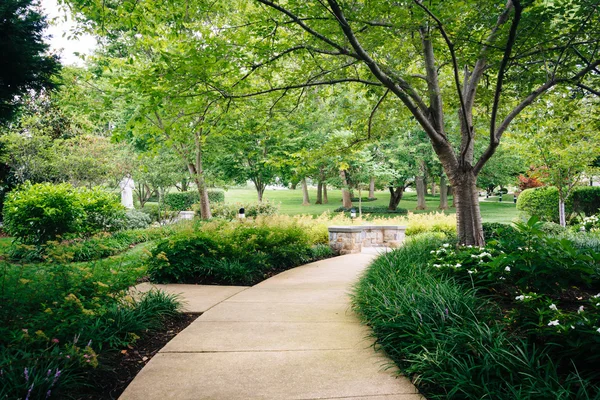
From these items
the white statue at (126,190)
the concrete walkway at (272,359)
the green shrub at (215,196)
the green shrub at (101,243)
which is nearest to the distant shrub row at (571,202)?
the green shrub at (101,243)

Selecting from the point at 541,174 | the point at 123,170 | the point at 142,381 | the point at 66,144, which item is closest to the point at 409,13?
the point at 142,381

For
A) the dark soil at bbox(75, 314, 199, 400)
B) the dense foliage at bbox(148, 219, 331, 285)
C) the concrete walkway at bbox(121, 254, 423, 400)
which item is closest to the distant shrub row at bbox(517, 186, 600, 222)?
the dense foliage at bbox(148, 219, 331, 285)

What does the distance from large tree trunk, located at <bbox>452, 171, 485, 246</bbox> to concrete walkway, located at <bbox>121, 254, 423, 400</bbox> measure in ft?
10.7

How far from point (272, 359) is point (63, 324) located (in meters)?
1.65

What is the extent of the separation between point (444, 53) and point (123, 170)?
16347mm

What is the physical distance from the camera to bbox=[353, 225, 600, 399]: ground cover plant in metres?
2.47

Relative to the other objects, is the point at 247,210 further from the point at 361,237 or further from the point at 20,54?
the point at 20,54

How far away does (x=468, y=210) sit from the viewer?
7.12m

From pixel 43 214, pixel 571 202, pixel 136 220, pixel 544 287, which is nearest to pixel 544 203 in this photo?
pixel 571 202

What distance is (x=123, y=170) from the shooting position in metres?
19.2

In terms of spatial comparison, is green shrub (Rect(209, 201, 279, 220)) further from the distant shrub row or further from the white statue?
the distant shrub row

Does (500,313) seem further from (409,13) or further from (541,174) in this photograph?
(541,174)

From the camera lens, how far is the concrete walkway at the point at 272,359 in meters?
2.73

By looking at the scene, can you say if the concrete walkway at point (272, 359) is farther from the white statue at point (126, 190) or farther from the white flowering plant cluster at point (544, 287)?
the white statue at point (126, 190)
